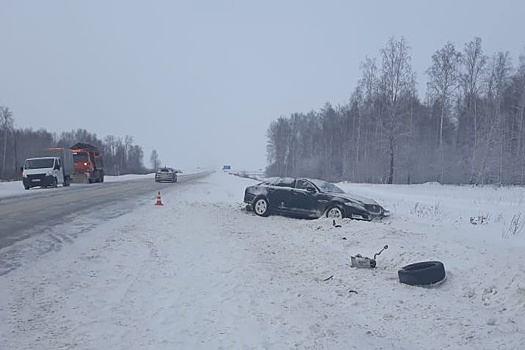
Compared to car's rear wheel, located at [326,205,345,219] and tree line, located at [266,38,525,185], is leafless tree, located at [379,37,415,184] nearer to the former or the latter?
tree line, located at [266,38,525,185]

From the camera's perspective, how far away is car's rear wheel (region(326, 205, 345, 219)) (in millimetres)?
14819

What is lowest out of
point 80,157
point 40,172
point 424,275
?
point 424,275

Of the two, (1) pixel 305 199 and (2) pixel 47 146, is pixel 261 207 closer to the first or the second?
(1) pixel 305 199

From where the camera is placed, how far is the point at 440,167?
4456 cm

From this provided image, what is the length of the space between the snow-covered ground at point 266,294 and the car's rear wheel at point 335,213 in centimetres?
321

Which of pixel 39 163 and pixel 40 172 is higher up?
pixel 39 163

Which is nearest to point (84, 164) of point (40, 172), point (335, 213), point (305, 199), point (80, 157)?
point (80, 157)

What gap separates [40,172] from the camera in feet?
108

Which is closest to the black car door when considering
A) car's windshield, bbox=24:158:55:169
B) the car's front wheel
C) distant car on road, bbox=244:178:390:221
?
distant car on road, bbox=244:178:390:221

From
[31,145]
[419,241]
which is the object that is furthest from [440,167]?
[31,145]

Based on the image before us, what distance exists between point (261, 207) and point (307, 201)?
203 cm

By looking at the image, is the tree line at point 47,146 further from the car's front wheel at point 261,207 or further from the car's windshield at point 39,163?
the car's front wheel at point 261,207

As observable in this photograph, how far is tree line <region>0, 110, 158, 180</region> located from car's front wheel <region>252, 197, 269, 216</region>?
132ft

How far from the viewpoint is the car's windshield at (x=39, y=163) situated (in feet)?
108
